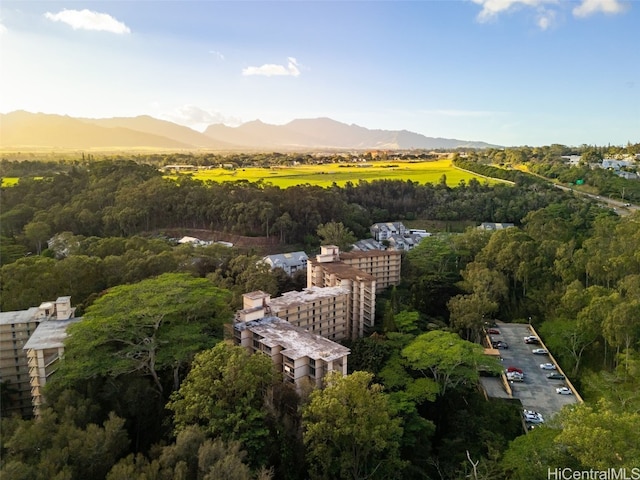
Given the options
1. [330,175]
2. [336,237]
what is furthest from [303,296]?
[330,175]

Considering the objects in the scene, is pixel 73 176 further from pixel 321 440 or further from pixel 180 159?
pixel 321 440

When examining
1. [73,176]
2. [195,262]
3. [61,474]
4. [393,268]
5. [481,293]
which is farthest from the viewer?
[73,176]

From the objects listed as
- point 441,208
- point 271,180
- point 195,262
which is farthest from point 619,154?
point 195,262

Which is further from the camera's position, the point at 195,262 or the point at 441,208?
the point at 441,208

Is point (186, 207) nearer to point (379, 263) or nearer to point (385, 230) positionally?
point (385, 230)

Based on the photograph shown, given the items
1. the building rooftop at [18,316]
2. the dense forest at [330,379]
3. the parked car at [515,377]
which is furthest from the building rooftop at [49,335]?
the parked car at [515,377]
